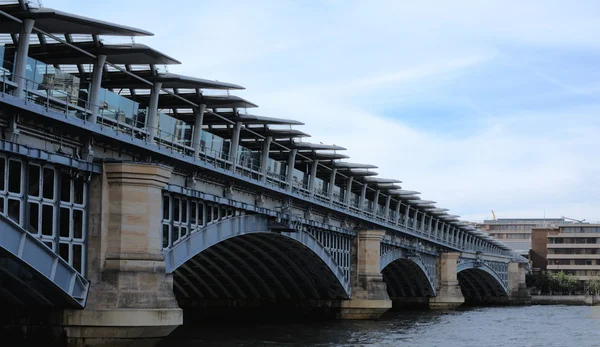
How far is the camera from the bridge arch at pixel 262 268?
55188 mm

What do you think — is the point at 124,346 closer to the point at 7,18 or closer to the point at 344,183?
the point at 7,18

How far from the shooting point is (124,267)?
3375 centimetres

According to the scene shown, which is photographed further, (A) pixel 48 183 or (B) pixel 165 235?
(B) pixel 165 235

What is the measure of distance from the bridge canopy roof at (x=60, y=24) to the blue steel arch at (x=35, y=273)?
694 cm

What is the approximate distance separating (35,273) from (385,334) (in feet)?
102

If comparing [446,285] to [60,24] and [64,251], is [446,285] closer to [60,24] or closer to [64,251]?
[64,251]

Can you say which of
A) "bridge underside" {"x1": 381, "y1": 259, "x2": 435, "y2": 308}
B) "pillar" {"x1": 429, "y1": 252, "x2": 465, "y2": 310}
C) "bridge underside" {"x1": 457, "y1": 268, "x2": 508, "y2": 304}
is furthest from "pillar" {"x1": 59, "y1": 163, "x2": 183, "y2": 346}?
"bridge underside" {"x1": 457, "y1": 268, "x2": 508, "y2": 304}

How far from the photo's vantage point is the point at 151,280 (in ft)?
112

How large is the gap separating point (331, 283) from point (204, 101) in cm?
2597

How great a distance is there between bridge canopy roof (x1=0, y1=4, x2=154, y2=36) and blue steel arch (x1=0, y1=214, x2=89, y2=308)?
6.94 m

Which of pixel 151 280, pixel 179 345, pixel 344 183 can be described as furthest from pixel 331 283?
pixel 151 280

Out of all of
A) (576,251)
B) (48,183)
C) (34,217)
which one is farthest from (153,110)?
(576,251)

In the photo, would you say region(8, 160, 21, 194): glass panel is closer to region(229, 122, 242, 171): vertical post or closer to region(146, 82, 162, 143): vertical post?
region(146, 82, 162, 143): vertical post

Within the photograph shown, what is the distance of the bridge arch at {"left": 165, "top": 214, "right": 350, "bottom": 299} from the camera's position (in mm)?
55188
